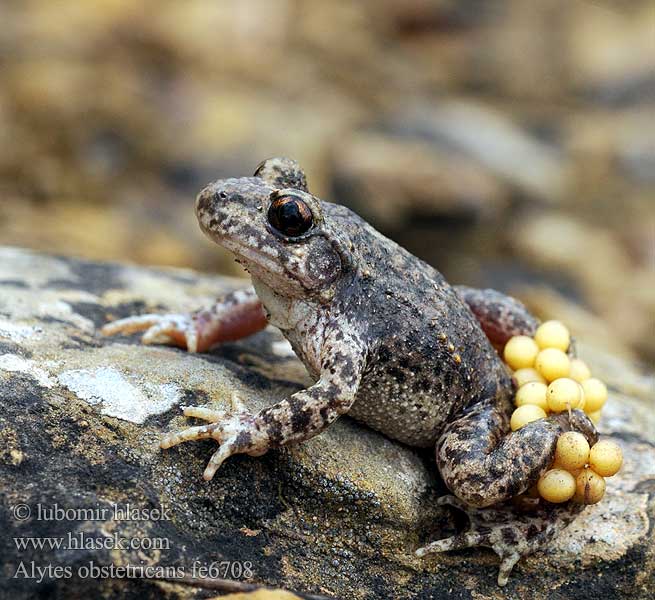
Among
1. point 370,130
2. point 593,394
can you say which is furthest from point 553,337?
point 370,130

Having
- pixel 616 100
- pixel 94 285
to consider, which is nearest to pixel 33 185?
pixel 94 285

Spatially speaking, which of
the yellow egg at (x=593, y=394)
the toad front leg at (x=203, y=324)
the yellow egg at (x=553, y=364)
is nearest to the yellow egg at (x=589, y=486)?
the yellow egg at (x=593, y=394)

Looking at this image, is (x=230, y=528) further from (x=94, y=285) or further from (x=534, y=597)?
(x=94, y=285)

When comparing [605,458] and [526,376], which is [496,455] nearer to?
[605,458]

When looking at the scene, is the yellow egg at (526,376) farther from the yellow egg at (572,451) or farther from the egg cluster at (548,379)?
the yellow egg at (572,451)

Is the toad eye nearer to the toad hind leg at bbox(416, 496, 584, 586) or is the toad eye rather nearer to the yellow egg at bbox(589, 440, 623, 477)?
the toad hind leg at bbox(416, 496, 584, 586)

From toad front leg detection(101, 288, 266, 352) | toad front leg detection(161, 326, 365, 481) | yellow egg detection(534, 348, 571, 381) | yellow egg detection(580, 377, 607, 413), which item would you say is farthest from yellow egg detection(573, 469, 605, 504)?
toad front leg detection(101, 288, 266, 352)
